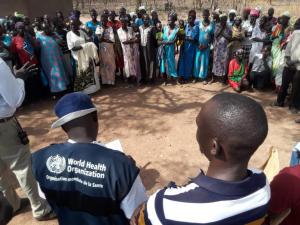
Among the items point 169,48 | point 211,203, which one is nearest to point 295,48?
point 169,48

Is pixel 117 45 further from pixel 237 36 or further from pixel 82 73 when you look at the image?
pixel 237 36

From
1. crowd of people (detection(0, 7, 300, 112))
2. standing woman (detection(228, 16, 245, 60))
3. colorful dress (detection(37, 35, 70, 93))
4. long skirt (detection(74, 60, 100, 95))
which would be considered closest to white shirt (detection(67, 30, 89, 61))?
crowd of people (detection(0, 7, 300, 112))

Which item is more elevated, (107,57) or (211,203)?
(211,203)

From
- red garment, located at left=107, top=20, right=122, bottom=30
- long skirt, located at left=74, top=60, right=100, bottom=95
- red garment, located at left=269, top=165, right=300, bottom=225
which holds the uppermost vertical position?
red garment, located at left=107, top=20, right=122, bottom=30

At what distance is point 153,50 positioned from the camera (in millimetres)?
7191

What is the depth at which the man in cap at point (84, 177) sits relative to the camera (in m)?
1.54

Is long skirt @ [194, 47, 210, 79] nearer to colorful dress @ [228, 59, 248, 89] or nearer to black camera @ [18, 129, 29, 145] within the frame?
colorful dress @ [228, 59, 248, 89]

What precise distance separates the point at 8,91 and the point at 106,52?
184 inches

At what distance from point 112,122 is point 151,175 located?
176 centimetres

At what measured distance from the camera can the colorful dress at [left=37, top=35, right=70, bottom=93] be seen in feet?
20.1

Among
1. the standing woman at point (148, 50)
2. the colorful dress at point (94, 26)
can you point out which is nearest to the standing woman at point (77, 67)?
the colorful dress at point (94, 26)

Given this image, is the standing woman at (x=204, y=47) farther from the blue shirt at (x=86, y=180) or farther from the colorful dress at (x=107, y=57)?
the blue shirt at (x=86, y=180)

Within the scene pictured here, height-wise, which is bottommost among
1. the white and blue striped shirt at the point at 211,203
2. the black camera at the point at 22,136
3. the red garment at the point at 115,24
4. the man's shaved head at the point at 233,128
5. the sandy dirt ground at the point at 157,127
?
the sandy dirt ground at the point at 157,127

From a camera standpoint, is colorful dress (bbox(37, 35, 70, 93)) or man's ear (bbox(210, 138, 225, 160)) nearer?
man's ear (bbox(210, 138, 225, 160))
